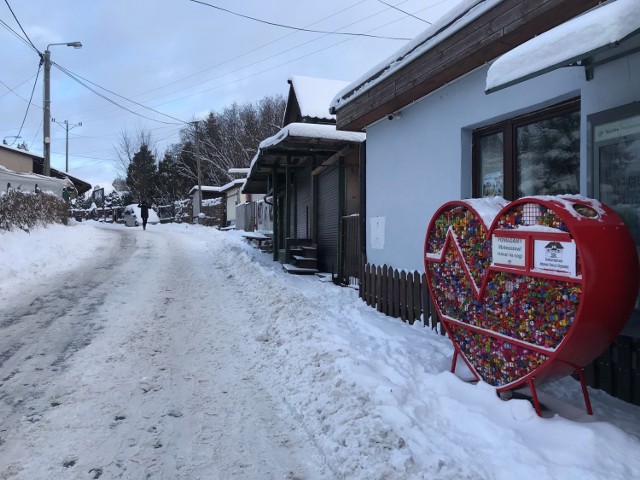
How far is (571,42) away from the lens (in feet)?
9.72

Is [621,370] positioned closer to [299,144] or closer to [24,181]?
[299,144]

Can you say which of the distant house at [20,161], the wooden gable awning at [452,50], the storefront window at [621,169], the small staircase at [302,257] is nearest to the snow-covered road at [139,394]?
the storefront window at [621,169]

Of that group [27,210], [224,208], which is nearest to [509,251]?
[27,210]

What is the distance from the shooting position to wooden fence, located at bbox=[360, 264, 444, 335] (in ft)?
19.3

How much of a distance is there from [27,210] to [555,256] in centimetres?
1486

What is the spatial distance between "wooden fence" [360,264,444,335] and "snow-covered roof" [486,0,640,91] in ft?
9.86

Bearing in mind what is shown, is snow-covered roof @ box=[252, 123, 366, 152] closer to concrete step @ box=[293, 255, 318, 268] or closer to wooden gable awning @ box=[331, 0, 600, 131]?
wooden gable awning @ box=[331, 0, 600, 131]

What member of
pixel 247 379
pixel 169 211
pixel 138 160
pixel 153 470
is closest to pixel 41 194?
pixel 247 379

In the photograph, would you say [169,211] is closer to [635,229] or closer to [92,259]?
[92,259]

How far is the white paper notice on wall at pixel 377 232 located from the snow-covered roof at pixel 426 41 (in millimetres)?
2115

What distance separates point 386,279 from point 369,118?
2.82 meters

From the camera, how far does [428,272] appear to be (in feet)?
14.4

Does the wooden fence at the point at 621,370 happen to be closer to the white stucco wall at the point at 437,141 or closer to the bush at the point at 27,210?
the white stucco wall at the point at 437,141

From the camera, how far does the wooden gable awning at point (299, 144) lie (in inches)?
372
